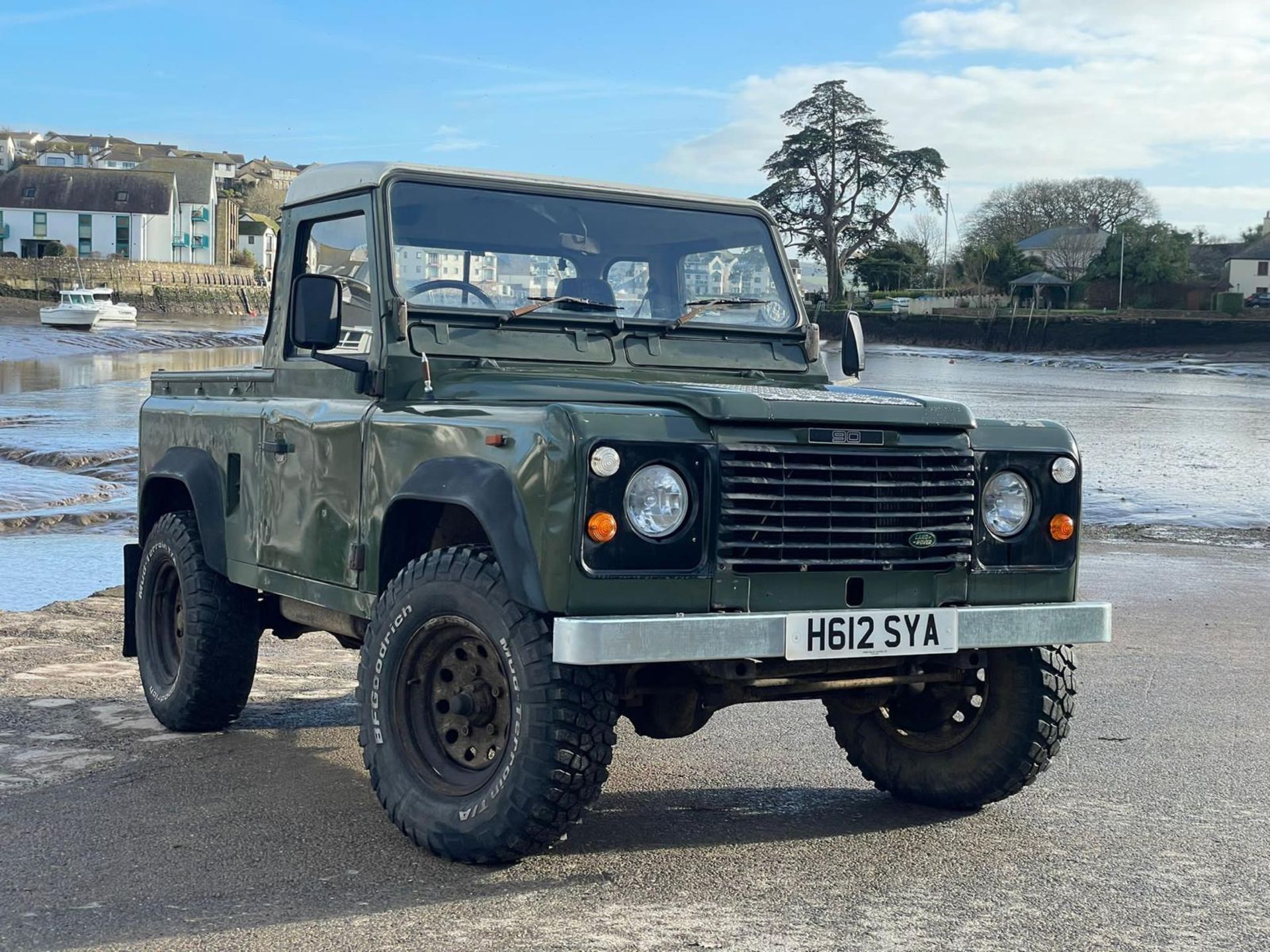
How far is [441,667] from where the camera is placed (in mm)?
4848

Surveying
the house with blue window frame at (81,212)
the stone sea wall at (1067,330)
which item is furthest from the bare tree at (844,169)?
the house with blue window frame at (81,212)

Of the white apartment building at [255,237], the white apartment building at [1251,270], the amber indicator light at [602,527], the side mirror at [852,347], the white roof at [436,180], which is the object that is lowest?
the amber indicator light at [602,527]

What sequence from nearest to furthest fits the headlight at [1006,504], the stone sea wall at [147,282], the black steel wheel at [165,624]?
the headlight at [1006,504]
the black steel wheel at [165,624]
the stone sea wall at [147,282]

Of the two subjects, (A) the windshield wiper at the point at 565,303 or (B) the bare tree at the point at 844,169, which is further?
(B) the bare tree at the point at 844,169

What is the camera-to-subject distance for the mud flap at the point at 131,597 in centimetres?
704

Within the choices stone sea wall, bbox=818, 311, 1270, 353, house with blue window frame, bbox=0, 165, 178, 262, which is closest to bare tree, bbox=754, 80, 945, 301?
stone sea wall, bbox=818, 311, 1270, 353

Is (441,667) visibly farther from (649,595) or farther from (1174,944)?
(1174,944)

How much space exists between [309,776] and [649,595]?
2.02 metres

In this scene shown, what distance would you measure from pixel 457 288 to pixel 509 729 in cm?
187

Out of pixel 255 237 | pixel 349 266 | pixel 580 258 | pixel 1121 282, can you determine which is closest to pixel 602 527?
pixel 580 258

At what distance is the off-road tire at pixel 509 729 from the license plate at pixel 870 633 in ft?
1.80

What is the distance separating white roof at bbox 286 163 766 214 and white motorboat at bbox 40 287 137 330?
74653 millimetres

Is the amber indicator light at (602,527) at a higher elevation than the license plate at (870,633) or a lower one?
higher

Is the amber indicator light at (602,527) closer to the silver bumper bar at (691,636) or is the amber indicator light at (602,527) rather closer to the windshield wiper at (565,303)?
the silver bumper bar at (691,636)
